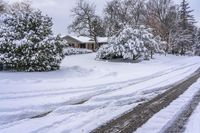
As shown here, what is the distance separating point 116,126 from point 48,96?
449 cm

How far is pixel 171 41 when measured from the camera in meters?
58.8

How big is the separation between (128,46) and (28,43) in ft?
46.3

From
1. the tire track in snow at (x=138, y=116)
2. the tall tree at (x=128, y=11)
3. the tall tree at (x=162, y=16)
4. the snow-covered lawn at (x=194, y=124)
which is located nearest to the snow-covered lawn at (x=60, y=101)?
the tire track in snow at (x=138, y=116)

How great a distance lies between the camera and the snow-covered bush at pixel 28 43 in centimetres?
1662

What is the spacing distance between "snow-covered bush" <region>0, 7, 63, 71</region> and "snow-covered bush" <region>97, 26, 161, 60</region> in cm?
1158

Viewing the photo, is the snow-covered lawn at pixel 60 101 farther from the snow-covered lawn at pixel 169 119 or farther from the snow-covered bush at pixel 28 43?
the snow-covered bush at pixel 28 43

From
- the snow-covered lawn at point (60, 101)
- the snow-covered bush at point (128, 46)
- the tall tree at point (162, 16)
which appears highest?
the tall tree at point (162, 16)

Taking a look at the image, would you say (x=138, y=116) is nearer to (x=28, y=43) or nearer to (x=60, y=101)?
(x=60, y=101)

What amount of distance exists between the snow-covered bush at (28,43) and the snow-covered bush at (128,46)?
11.6m

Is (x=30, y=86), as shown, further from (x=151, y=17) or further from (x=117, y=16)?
(x=151, y=17)

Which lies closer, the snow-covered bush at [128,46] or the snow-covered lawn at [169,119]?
the snow-covered lawn at [169,119]

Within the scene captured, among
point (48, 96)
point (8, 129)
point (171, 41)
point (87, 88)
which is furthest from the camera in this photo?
point (171, 41)

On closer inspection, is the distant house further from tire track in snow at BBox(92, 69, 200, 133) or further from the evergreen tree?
tire track in snow at BBox(92, 69, 200, 133)

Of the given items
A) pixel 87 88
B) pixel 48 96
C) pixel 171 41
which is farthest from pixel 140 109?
pixel 171 41
